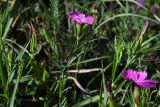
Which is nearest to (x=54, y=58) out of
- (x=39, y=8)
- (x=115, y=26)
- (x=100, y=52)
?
(x=100, y=52)

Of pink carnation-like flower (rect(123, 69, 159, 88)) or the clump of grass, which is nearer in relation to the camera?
pink carnation-like flower (rect(123, 69, 159, 88))

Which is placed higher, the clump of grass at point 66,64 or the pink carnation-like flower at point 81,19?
the pink carnation-like flower at point 81,19

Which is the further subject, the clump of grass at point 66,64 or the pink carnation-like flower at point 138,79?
the clump of grass at point 66,64

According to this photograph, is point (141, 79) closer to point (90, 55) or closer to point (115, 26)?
point (90, 55)

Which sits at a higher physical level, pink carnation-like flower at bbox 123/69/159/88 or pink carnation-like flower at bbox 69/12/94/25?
pink carnation-like flower at bbox 69/12/94/25

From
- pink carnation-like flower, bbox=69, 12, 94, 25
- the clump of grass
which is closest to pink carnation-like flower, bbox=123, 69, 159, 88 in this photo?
the clump of grass

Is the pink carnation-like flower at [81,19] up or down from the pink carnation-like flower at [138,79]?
up

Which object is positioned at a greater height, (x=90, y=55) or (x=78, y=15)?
(x=78, y=15)

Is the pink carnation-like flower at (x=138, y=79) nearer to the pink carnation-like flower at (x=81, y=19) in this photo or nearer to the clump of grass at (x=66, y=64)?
the clump of grass at (x=66, y=64)

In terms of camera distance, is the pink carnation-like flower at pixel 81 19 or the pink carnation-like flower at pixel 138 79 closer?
the pink carnation-like flower at pixel 138 79

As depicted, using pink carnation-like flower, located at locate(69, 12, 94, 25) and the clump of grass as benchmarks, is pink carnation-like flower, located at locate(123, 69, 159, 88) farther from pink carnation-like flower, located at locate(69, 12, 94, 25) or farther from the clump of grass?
pink carnation-like flower, located at locate(69, 12, 94, 25)

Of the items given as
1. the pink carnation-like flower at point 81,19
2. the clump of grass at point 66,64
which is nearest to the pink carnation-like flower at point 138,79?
the clump of grass at point 66,64
